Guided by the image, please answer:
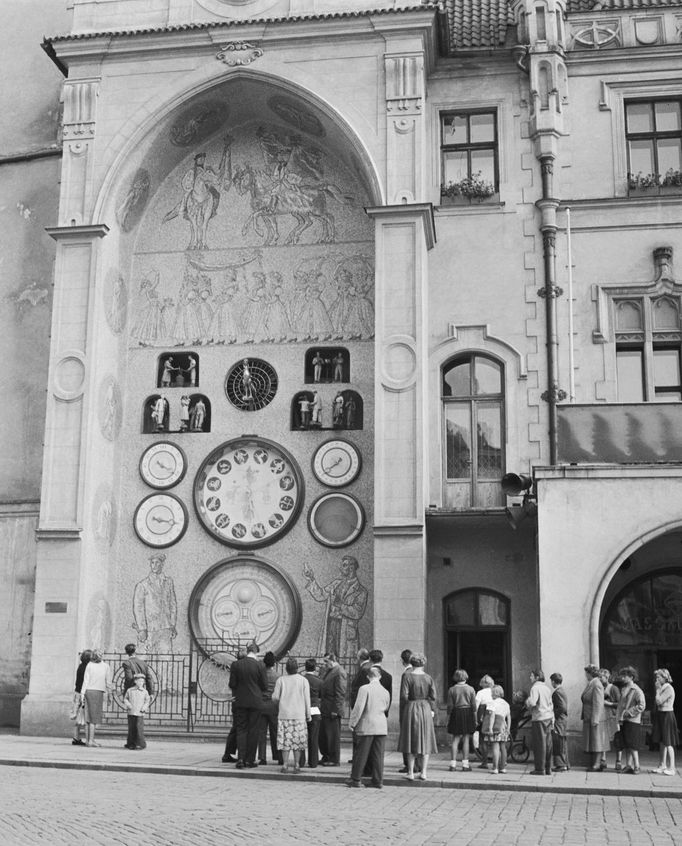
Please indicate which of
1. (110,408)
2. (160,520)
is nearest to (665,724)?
(160,520)

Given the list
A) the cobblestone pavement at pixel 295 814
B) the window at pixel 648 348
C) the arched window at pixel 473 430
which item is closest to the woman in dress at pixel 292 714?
the cobblestone pavement at pixel 295 814

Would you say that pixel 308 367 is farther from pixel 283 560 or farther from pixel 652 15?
pixel 652 15

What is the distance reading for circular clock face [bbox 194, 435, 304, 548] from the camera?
2303 cm

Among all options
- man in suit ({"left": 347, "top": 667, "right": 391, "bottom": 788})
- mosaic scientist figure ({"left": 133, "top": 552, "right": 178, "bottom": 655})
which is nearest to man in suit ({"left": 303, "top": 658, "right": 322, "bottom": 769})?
man in suit ({"left": 347, "top": 667, "right": 391, "bottom": 788})

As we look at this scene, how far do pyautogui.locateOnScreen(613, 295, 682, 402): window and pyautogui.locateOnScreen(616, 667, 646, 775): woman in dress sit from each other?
7.14 meters

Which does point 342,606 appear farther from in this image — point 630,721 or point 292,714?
point 630,721

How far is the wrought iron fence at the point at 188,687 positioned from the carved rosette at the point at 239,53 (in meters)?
11.8

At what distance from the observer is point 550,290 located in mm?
23000

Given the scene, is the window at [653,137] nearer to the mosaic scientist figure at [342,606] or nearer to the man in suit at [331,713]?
the mosaic scientist figure at [342,606]

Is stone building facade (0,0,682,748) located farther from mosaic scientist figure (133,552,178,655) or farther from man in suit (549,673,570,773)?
man in suit (549,673,570,773)

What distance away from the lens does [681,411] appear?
19.2m

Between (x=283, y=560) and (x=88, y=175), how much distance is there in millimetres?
8815

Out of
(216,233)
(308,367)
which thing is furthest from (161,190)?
(308,367)

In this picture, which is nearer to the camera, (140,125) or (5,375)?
(140,125)
